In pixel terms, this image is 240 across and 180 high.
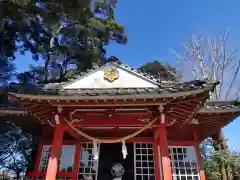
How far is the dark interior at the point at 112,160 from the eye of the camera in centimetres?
855

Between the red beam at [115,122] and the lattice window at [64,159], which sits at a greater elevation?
the red beam at [115,122]

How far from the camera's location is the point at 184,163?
8.48 m

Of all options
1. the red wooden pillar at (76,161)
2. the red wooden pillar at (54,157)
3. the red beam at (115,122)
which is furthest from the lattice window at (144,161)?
the red wooden pillar at (54,157)

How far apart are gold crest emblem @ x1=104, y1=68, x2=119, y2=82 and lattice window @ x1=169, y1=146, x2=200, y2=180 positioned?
10.9ft

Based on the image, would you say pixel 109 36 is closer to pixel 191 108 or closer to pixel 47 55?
pixel 47 55

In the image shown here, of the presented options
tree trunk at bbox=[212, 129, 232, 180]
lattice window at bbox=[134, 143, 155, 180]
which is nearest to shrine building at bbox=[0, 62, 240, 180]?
lattice window at bbox=[134, 143, 155, 180]

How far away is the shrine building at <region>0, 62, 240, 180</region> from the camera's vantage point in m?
6.58

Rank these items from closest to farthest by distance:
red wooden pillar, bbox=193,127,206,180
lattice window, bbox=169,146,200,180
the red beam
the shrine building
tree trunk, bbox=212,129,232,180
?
1. the shrine building
2. the red beam
3. red wooden pillar, bbox=193,127,206,180
4. lattice window, bbox=169,146,200,180
5. tree trunk, bbox=212,129,232,180

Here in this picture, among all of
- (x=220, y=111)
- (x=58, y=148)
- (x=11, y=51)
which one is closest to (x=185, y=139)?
(x=220, y=111)

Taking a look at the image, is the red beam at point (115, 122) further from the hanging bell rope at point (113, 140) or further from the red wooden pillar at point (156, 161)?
the red wooden pillar at point (156, 161)

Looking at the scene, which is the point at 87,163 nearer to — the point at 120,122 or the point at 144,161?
the point at 144,161

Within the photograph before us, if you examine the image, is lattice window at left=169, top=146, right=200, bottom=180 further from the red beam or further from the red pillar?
the red beam

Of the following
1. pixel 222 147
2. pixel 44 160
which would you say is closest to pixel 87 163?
pixel 44 160

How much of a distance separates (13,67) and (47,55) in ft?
11.2
